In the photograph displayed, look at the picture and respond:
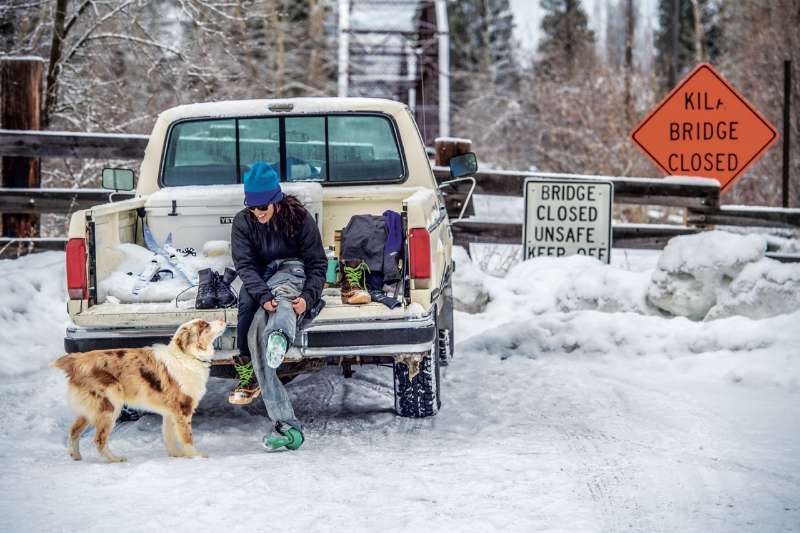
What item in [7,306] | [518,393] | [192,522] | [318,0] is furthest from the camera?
[318,0]

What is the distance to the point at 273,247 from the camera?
18.9 ft

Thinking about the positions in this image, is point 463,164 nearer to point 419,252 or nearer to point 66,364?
point 419,252

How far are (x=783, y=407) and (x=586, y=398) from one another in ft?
4.18

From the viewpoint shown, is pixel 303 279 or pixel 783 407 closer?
pixel 303 279

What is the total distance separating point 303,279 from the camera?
5.77 metres

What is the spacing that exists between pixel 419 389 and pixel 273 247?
1282mm

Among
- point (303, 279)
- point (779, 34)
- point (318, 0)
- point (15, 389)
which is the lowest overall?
point (15, 389)

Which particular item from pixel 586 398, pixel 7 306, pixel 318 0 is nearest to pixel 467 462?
pixel 586 398

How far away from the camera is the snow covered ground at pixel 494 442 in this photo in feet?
14.6

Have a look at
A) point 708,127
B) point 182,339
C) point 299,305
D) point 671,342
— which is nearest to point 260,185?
point 299,305

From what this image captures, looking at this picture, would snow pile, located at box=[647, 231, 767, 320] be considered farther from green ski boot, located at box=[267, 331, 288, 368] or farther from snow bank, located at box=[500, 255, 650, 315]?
green ski boot, located at box=[267, 331, 288, 368]

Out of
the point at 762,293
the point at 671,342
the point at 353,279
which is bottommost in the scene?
the point at 671,342

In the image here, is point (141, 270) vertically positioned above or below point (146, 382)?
above

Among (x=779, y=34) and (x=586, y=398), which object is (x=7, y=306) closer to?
(x=586, y=398)
